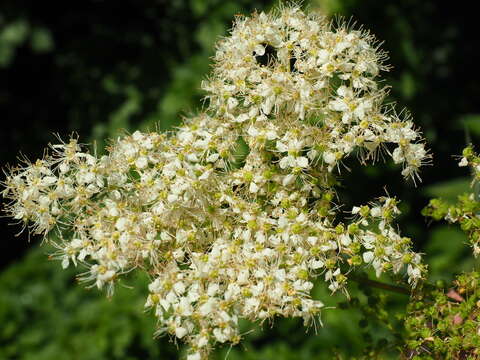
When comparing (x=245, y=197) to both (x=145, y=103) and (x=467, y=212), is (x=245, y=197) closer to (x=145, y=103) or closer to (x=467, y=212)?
(x=467, y=212)

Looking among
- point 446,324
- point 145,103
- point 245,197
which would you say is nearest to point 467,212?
point 446,324

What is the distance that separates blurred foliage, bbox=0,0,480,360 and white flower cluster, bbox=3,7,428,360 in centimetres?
140

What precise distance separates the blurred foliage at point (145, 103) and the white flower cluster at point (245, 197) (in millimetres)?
1401

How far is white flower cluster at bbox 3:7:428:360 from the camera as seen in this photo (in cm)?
142

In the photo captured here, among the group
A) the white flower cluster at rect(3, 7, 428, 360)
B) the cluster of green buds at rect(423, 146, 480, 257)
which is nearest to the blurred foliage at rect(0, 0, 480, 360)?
the cluster of green buds at rect(423, 146, 480, 257)

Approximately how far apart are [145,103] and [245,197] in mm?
2723

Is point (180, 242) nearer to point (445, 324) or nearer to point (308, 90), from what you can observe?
point (308, 90)

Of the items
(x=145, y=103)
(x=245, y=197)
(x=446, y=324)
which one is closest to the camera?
(x=446, y=324)

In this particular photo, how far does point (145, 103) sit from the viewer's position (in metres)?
4.16

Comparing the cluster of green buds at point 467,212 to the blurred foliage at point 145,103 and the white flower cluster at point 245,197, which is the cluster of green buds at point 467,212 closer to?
the white flower cluster at point 245,197

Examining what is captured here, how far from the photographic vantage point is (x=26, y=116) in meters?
4.76

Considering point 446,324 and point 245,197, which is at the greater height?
point 245,197

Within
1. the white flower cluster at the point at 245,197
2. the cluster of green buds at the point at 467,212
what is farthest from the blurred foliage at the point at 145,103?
the white flower cluster at the point at 245,197

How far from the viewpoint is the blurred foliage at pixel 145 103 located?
124 inches
